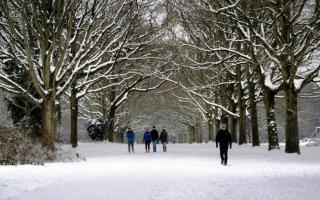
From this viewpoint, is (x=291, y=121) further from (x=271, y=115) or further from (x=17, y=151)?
(x=17, y=151)

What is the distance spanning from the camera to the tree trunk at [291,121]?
71.4 feet

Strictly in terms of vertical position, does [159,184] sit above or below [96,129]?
below

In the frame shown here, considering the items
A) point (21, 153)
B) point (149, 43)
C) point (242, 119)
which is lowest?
point (21, 153)

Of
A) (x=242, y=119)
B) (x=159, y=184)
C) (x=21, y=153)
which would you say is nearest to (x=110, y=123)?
(x=242, y=119)

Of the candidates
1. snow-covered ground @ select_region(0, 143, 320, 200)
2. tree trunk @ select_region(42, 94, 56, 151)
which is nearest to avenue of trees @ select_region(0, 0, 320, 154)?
tree trunk @ select_region(42, 94, 56, 151)

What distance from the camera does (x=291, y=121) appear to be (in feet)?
71.4

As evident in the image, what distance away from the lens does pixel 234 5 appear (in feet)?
66.6

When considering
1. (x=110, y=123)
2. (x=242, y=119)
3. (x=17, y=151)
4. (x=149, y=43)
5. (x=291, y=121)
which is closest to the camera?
(x=17, y=151)

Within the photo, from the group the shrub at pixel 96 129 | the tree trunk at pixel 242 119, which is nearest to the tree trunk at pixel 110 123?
the shrub at pixel 96 129

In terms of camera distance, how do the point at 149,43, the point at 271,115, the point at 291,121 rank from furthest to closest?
1. the point at 149,43
2. the point at 271,115
3. the point at 291,121

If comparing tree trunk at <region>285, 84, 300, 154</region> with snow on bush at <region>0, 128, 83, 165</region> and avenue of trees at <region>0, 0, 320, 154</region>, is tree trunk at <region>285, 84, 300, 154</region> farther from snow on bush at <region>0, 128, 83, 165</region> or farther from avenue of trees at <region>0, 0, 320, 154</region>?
snow on bush at <region>0, 128, 83, 165</region>

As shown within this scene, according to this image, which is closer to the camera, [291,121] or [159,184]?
[159,184]

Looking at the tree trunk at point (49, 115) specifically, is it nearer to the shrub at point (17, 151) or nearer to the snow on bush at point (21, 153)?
the snow on bush at point (21, 153)

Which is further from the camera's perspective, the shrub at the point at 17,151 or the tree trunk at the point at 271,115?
the tree trunk at the point at 271,115
